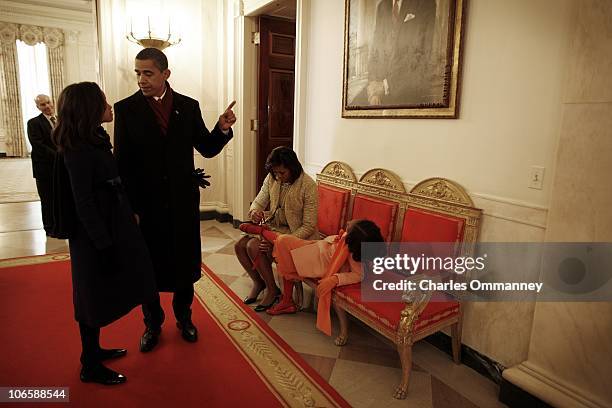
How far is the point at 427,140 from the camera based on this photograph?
267 centimetres

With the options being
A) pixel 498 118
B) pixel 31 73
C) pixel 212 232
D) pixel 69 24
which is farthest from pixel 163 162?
pixel 31 73

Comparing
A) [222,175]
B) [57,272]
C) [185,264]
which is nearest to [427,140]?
[185,264]

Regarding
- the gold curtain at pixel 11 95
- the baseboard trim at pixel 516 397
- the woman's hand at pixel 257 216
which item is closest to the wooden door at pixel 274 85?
the woman's hand at pixel 257 216

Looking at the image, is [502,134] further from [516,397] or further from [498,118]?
[516,397]

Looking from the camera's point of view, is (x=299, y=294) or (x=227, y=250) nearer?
(x=299, y=294)

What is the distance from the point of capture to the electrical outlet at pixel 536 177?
80.5 inches

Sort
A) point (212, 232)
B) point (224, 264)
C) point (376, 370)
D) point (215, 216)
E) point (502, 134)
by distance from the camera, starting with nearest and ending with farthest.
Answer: point (502, 134) → point (376, 370) → point (224, 264) → point (212, 232) → point (215, 216)

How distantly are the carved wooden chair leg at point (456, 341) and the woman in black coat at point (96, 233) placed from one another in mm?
1612

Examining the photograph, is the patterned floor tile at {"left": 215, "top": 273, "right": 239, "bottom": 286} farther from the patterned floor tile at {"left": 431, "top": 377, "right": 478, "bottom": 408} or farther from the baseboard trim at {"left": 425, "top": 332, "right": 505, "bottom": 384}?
the patterned floor tile at {"left": 431, "top": 377, "right": 478, "bottom": 408}

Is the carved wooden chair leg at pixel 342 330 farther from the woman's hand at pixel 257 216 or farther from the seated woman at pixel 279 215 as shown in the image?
the woman's hand at pixel 257 216

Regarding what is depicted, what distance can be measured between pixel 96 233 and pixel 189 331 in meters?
0.97

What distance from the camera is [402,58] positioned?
2.74 m

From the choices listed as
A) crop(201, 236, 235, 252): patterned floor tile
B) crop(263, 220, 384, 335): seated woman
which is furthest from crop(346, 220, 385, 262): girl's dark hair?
crop(201, 236, 235, 252): patterned floor tile

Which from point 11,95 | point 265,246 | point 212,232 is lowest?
point 212,232
